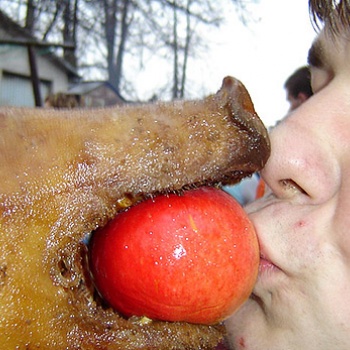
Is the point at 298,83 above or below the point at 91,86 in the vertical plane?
above

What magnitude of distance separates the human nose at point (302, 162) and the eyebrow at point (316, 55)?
19 centimetres

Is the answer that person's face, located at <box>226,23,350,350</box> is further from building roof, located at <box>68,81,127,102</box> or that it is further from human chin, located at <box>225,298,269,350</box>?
building roof, located at <box>68,81,127,102</box>

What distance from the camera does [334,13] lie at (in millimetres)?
1240

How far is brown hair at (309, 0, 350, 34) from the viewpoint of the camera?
1.20 meters

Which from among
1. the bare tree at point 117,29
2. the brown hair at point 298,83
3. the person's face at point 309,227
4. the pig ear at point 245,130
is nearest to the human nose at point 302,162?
the person's face at point 309,227

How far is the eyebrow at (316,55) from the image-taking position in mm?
1337

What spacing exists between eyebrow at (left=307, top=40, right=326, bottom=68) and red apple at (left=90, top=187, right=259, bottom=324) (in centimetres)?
54

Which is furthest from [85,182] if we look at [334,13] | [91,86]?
[91,86]

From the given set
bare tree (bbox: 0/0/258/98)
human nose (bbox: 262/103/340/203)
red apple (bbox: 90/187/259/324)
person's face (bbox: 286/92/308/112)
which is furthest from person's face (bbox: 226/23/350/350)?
bare tree (bbox: 0/0/258/98)

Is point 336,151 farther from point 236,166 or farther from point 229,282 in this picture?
point 229,282

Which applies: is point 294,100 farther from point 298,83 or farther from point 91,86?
point 91,86

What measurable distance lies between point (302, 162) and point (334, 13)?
40 cm

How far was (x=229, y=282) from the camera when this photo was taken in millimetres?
1039

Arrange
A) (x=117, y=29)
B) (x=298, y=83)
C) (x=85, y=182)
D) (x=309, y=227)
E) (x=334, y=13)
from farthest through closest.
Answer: (x=117, y=29), (x=298, y=83), (x=334, y=13), (x=309, y=227), (x=85, y=182)
